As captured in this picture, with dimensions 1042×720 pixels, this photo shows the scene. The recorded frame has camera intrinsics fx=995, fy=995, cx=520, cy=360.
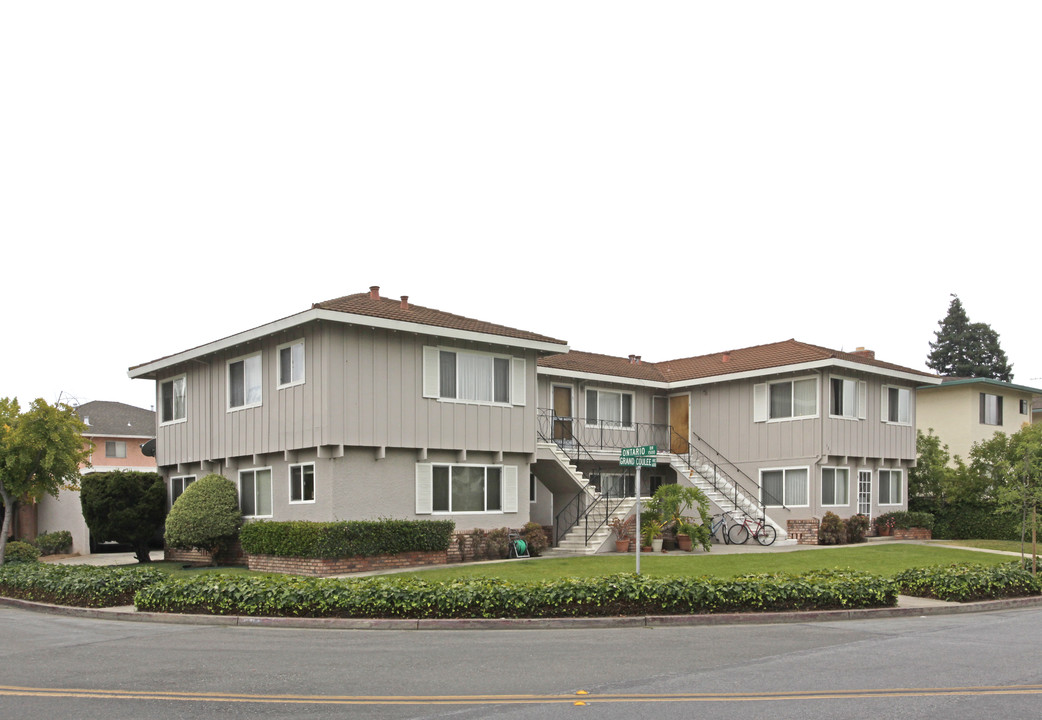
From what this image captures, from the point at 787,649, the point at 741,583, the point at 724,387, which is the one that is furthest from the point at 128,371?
the point at 787,649

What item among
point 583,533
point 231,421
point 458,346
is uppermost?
point 458,346

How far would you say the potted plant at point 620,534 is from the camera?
86.7 feet

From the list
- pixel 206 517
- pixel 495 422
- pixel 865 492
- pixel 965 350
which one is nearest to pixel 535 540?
pixel 495 422

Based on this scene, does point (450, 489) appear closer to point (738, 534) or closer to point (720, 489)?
point (738, 534)

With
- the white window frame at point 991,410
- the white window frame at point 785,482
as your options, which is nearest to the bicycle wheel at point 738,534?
the white window frame at point 785,482

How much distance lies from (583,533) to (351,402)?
7704 millimetres

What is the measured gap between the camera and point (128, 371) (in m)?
30.3

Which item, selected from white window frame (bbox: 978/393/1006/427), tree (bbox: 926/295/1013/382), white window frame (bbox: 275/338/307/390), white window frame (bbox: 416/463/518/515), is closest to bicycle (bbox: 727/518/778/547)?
white window frame (bbox: 416/463/518/515)

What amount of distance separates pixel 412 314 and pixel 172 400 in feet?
31.1

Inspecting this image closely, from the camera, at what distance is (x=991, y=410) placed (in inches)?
1610

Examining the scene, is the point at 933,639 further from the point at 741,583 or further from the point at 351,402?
the point at 351,402

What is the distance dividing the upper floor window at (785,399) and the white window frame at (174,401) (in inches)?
704

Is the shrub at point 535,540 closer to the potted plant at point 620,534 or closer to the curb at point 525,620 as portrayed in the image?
the potted plant at point 620,534

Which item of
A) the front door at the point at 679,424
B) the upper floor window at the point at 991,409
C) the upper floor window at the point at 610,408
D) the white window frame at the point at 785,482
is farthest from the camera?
the upper floor window at the point at 991,409
